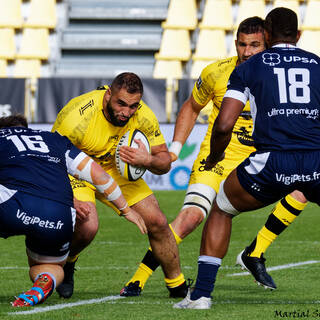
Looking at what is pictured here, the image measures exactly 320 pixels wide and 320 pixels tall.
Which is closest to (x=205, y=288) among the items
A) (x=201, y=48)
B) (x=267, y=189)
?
(x=267, y=189)

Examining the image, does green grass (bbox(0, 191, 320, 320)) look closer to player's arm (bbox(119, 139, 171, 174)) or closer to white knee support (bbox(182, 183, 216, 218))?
white knee support (bbox(182, 183, 216, 218))

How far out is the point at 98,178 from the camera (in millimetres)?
5270

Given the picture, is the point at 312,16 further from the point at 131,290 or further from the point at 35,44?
the point at 131,290

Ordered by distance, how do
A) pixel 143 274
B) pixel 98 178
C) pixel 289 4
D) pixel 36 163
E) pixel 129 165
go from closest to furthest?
1. pixel 36 163
2. pixel 98 178
3. pixel 129 165
4. pixel 143 274
5. pixel 289 4

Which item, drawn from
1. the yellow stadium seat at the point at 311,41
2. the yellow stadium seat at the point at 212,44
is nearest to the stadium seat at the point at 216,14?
the yellow stadium seat at the point at 212,44

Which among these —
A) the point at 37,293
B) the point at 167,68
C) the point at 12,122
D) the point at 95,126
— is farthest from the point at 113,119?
the point at 167,68

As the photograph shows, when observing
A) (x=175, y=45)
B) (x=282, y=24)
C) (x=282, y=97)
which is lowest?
(x=175, y=45)

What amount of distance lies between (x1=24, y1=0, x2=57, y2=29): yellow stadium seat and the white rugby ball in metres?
16.1

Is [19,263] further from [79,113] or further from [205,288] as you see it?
[205,288]

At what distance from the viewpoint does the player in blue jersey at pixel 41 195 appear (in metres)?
4.97

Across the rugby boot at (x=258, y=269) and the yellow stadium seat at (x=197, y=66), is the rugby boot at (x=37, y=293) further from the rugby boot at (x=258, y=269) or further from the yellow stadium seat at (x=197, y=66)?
the yellow stadium seat at (x=197, y=66)

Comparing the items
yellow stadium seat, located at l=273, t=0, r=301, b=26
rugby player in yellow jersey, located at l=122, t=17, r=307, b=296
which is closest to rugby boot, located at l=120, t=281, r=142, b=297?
rugby player in yellow jersey, located at l=122, t=17, r=307, b=296

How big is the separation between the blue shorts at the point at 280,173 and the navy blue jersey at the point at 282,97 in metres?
0.06

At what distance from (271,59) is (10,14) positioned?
1778cm
